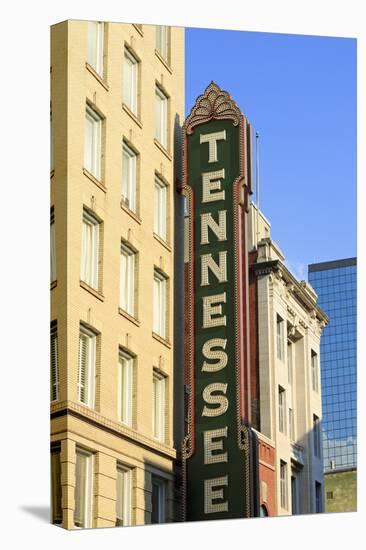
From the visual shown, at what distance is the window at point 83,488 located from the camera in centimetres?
4069

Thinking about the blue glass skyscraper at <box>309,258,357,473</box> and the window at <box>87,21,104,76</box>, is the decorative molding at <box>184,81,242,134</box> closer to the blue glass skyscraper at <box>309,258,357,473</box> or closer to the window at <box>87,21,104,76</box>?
the window at <box>87,21,104,76</box>

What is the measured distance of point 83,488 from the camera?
4106cm

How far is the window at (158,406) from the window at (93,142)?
6.85 meters

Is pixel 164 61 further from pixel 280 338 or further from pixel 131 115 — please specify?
pixel 280 338

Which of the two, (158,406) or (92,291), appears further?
(158,406)

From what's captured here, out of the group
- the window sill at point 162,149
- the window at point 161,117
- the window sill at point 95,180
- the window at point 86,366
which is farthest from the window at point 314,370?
the window sill at point 95,180

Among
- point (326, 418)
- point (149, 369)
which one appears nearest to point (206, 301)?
point (149, 369)

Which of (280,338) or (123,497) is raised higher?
(280,338)

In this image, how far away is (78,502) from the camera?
40688mm

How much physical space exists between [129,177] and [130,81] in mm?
2992

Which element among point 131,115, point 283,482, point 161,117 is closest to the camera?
point 131,115

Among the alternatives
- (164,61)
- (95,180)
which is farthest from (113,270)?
(164,61)

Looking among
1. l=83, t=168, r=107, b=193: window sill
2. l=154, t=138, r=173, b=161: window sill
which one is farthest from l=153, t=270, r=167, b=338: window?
l=83, t=168, r=107, b=193: window sill

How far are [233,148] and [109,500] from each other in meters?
12.4
